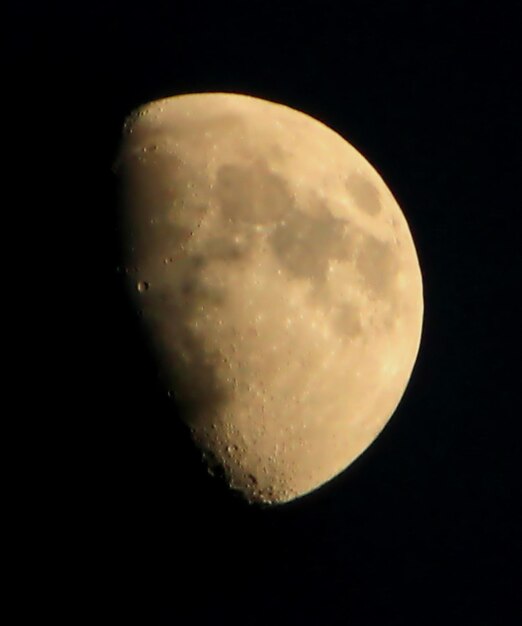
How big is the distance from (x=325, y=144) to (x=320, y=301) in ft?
3.50

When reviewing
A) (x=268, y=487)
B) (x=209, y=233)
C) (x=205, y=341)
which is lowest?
(x=268, y=487)

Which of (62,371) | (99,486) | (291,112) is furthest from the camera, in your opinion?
(291,112)

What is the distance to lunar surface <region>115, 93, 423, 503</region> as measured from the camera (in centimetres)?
636

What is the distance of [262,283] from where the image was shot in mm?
6426

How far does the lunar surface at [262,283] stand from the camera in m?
6.36

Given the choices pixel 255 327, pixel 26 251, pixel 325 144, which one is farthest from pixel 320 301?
pixel 26 251

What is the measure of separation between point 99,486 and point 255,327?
1284mm

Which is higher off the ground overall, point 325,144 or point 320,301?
point 325,144

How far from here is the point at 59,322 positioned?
6328 millimetres

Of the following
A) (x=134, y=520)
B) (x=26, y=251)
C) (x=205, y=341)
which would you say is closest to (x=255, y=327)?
(x=205, y=341)

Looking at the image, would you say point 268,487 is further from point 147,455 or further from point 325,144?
point 325,144

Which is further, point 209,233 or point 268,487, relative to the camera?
point 268,487

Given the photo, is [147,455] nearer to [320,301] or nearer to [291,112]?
[320,301]

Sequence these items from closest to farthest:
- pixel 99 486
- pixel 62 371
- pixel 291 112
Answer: pixel 62 371, pixel 99 486, pixel 291 112
